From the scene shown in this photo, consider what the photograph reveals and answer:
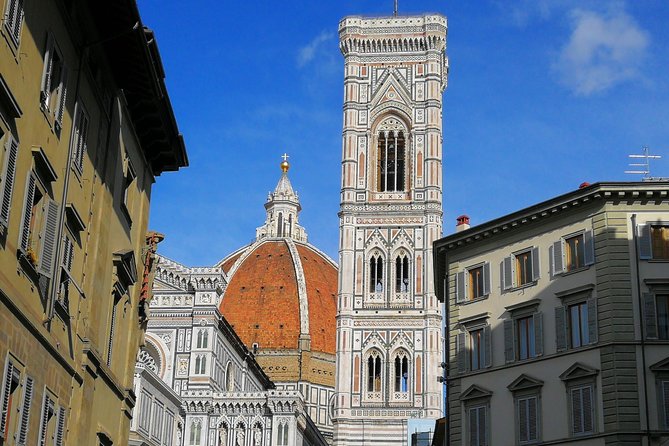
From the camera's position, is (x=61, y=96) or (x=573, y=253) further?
(x=573, y=253)

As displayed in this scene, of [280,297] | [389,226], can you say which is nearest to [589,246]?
[389,226]

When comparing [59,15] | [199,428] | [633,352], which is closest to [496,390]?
[633,352]

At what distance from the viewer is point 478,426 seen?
3059 centimetres

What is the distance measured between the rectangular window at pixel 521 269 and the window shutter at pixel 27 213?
19.1m

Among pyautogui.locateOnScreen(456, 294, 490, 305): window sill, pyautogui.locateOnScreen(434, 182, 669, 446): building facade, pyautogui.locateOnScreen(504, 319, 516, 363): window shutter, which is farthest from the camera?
pyautogui.locateOnScreen(456, 294, 490, 305): window sill

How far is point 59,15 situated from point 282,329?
382ft

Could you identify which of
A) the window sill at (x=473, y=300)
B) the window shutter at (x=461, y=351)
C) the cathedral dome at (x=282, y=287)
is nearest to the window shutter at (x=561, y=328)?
the window sill at (x=473, y=300)

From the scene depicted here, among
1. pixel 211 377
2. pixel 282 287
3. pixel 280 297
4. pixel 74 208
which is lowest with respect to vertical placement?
pixel 74 208

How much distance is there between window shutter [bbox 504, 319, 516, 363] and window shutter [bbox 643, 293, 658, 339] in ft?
13.3

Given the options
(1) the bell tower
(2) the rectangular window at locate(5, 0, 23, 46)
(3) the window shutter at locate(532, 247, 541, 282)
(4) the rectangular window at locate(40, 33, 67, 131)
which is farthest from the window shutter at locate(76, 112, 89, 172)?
(1) the bell tower

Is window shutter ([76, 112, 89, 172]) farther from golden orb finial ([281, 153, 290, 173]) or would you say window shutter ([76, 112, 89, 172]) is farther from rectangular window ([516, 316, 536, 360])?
golden orb finial ([281, 153, 290, 173])

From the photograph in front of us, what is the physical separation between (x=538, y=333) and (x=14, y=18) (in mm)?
19873

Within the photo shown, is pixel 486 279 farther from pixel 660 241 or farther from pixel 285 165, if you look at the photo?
pixel 285 165

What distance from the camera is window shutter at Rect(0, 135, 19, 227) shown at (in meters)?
12.6
